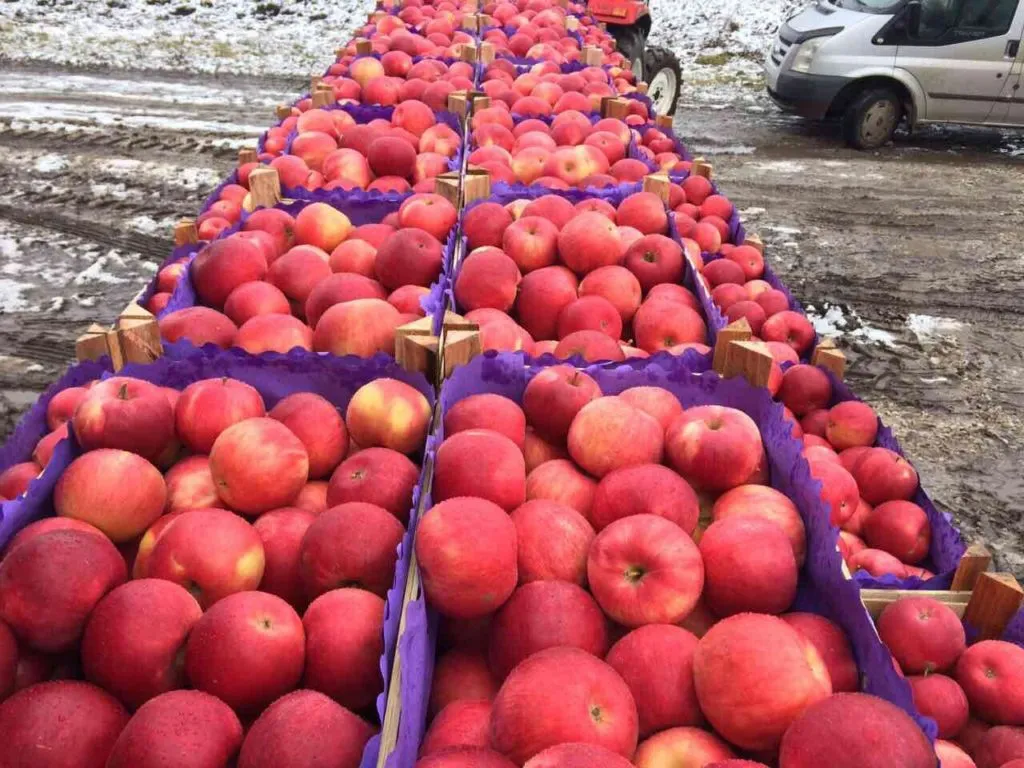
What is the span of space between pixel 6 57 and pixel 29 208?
6559 millimetres

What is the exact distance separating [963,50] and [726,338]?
8.44 metres

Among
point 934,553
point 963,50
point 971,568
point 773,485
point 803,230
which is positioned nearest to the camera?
point 773,485

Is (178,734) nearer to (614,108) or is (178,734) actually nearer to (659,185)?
(659,185)

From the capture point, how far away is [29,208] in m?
6.17

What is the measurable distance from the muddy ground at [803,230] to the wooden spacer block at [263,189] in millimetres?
1766

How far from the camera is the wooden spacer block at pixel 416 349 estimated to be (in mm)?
1925

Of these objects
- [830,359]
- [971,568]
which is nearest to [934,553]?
[971,568]

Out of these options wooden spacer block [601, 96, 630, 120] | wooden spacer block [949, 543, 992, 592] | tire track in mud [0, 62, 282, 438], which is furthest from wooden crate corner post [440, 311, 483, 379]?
wooden spacer block [601, 96, 630, 120]

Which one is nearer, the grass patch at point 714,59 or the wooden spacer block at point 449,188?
the wooden spacer block at point 449,188

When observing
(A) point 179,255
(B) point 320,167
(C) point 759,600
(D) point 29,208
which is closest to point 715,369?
(C) point 759,600

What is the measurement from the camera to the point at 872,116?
8820 mm

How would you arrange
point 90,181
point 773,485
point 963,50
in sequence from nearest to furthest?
point 773,485 < point 90,181 < point 963,50

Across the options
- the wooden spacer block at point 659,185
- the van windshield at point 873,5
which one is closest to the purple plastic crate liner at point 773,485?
the wooden spacer block at point 659,185

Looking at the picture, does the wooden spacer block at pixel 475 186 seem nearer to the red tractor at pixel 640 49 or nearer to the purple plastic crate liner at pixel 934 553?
the purple plastic crate liner at pixel 934 553
